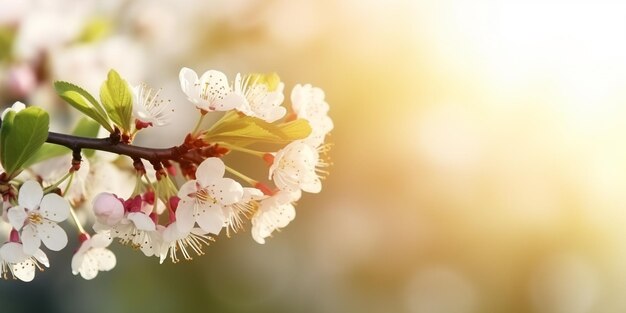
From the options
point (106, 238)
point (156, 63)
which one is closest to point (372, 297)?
point (156, 63)

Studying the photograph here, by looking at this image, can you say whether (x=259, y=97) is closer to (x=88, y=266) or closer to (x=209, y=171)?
(x=209, y=171)

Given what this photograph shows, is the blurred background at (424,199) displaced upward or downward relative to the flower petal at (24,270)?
upward

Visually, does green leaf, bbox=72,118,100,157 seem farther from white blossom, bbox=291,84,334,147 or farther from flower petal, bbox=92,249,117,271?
white blossom, bbox=291,84,334,147

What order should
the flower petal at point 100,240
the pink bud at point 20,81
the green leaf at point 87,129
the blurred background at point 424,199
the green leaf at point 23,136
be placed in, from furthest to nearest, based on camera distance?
the blurred background at point 424,199, the pink bud at point 20,81, the green leaf at point 87,129, the flower petal at point 100,240, the green leaf at point 23,136

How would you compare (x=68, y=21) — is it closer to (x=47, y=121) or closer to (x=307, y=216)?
(x=47, y=121)

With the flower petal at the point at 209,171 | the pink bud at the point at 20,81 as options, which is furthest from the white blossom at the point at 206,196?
the pink bud at the point at 20,81

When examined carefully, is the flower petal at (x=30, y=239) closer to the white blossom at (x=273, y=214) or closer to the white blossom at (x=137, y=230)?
the white blossom at (x=137, y=230)

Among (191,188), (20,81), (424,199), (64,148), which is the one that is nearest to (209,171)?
(191,188)
